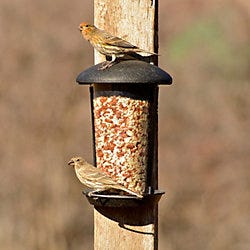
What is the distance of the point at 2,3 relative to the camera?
11.4 metres

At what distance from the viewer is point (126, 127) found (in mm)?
5516

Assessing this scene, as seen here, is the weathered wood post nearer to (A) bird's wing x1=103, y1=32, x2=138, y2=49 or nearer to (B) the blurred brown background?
(A) bird's wing x1=103, y1=32, x2=138, y2=49

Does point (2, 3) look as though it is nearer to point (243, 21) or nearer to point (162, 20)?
point (243, 21)

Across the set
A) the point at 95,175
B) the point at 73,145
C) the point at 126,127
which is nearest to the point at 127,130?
the point at 126,127

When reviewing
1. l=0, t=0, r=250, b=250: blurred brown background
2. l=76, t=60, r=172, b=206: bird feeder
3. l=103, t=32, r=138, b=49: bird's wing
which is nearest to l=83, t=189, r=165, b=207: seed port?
l=76, t=60, r=172, b=206: bird feeder

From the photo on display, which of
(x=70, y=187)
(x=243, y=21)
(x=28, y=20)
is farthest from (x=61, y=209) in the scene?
(x=243, y=21)

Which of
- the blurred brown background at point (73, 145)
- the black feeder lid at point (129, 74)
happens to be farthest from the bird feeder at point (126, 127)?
the blurred brown background at point (73, 145)

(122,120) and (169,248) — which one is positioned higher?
(122,120)

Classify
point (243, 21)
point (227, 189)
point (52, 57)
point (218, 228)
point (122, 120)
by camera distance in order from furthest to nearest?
point (243, 21) → point (227, 189) → point (218, 228) → point (52, 57) → point (122, 120)

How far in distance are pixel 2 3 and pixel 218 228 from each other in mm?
2911

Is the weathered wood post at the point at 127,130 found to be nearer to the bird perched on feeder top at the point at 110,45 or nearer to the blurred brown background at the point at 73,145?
the bird perched on feeder top at the point at 110,45

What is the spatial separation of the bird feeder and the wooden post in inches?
3.1

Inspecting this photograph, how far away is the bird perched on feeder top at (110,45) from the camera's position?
215 inches

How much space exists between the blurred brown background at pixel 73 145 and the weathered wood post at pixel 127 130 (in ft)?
13.2
